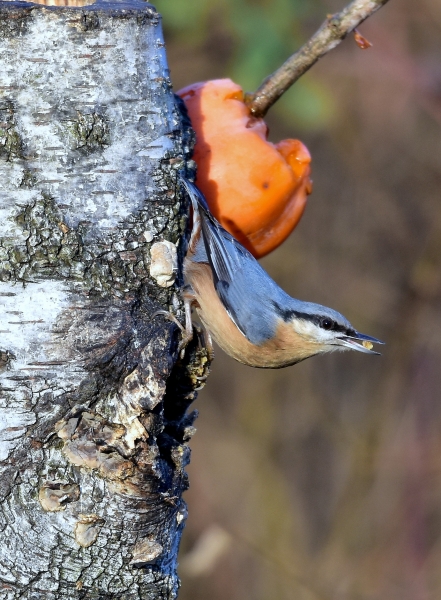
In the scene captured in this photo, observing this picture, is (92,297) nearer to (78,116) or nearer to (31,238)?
(31,238)

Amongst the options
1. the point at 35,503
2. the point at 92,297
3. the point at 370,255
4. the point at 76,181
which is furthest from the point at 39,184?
the point at 370,255

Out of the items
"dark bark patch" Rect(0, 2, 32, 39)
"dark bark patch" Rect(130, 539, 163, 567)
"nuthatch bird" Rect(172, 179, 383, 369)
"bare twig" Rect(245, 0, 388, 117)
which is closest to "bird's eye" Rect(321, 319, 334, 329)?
"nuthatch bird" Rect(172, 179, 383, 369)

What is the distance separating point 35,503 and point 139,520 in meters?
0.24

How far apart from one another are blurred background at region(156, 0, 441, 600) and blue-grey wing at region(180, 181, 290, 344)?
2.26 metres

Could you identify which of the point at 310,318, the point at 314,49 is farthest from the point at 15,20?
the point at 310,318

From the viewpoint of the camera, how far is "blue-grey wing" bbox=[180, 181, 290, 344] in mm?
2307

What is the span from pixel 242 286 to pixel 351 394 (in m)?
3.91

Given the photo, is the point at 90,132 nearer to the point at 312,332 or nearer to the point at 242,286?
the point at 242,286

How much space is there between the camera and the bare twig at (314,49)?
1.88 meters

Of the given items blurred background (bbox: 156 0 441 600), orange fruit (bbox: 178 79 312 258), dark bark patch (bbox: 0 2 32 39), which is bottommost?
blurred background (bbox: 156 0 441 600)

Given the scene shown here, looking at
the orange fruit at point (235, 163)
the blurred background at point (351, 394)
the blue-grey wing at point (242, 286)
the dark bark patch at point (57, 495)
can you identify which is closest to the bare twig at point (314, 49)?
the orange fruit at point (235, 163)

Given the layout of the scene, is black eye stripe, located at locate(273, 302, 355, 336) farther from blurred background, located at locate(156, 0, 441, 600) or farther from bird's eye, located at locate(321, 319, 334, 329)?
blurred background, located at locate(156, 0, 441, 600)

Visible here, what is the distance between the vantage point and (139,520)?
1.66 m

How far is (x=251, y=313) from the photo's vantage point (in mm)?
2605
